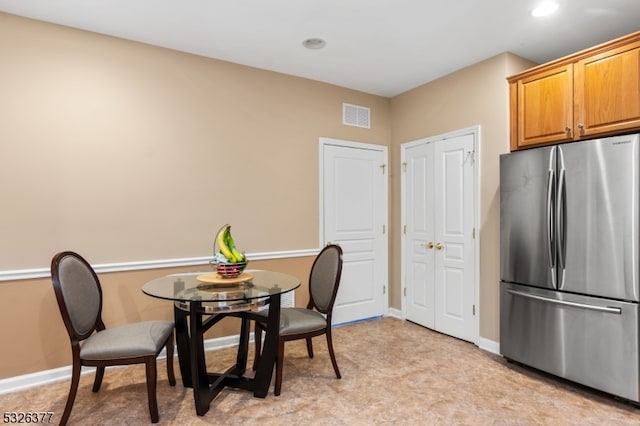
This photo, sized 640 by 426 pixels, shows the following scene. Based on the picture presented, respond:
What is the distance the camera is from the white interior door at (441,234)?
352 cm

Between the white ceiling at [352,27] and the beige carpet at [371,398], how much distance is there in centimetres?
269

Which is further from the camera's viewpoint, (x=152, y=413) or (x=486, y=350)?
(x=486, y=350)

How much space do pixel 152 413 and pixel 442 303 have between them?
2.82 meters

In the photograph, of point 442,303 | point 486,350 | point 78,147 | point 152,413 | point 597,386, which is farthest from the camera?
point 442,303

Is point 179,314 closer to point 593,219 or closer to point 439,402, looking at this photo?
point 439,402

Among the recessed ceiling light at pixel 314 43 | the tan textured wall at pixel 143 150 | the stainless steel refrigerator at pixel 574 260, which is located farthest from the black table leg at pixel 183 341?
the stainless steel refrigerator at pixel 574 260

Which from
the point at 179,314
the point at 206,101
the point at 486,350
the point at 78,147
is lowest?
the point at 486,350

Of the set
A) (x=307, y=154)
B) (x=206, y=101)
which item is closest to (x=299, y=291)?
(x=307, y=154)

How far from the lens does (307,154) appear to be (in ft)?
12.6

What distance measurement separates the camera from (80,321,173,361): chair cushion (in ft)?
6.94

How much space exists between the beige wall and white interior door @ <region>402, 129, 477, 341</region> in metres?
0.16

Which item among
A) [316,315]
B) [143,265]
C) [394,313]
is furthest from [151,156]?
[394,313]

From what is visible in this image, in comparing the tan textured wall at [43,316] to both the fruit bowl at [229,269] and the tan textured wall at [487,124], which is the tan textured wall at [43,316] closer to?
the fruit bowl at [229,269]

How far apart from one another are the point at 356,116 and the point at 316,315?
7.93ft
